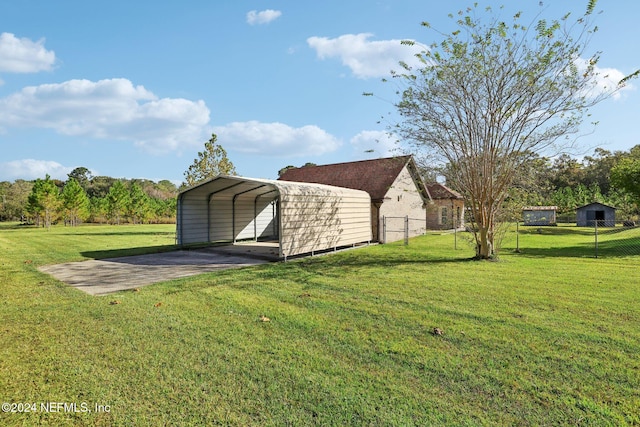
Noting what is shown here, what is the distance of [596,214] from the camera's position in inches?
1303

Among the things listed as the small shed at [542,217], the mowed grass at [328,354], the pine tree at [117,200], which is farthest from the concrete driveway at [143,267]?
the small shed at [542,217]

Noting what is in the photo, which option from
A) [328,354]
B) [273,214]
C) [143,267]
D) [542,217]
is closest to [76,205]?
[273,214]

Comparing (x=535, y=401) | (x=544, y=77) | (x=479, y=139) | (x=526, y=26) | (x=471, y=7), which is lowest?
(x=535, y=401)

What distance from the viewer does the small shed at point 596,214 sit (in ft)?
106

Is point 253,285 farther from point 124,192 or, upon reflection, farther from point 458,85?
point 124,192

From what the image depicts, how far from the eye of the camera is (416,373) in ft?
10.9

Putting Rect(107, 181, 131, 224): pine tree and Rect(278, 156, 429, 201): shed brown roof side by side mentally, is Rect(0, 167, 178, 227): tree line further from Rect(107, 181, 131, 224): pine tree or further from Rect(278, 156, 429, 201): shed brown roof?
Rect(278, 156, 429, 201): shed brown roof

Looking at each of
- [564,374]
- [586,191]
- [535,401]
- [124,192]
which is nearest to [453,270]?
[564,374]

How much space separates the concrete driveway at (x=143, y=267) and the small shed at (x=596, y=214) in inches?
1369

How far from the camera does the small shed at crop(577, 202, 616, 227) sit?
1271 inches

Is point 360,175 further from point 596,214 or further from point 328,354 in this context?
point 596,214

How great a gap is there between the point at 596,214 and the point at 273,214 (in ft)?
107

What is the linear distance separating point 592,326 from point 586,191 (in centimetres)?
5168

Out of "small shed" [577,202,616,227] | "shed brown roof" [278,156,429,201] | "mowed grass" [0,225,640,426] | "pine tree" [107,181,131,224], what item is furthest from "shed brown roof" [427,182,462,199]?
"pine tree" [107,181,131,224]
